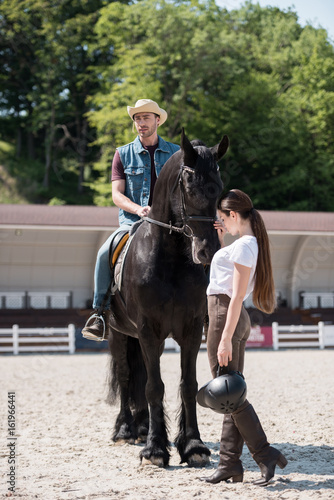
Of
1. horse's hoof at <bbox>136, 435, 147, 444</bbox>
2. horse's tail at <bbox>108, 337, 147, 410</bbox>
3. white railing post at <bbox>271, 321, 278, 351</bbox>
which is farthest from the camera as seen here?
white railing post at <bbox>271, 321, 278, 351</bbox>

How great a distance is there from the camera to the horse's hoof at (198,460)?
466 centimetres

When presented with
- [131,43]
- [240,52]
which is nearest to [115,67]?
[131,43]

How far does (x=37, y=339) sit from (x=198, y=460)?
1191 centimetres

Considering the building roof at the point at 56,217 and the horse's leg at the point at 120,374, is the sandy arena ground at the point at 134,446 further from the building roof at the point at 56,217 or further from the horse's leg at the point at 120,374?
the building roof at the point at 56,217

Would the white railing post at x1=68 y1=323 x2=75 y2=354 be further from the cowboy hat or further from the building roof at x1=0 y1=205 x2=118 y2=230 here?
the cowboy hat

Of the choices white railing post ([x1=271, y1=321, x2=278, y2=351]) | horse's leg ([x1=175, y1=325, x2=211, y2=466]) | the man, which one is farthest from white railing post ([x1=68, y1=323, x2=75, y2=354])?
horse's leg ([x1=175, y1=325, x2=211, y2=466])

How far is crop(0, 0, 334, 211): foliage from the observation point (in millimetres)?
32406

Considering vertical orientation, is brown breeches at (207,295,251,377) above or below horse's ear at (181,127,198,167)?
below

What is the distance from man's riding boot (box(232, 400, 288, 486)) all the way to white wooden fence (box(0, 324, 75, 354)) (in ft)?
41.5

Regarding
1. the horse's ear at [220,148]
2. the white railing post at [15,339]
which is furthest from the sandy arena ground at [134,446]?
the white railing post at [15,339]

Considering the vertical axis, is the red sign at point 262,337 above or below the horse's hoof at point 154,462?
below

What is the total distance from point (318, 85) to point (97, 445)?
105ft

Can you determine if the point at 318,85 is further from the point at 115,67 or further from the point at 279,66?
the point at 115,67

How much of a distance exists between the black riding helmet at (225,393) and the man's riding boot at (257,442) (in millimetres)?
140
